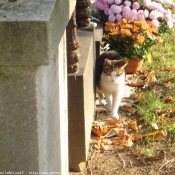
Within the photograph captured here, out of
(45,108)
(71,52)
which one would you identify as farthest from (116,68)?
(45,108)

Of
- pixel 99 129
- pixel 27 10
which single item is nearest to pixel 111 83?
pixel 99 129

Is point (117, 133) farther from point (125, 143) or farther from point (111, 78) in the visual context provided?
point (111, 78)

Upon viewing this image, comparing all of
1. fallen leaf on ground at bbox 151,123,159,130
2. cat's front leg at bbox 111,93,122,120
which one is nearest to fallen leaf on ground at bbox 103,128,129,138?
fallen leaf on ground at bbox 151,123,159,130

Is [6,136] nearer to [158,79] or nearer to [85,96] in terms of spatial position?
[85,96]

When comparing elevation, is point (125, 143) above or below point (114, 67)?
below

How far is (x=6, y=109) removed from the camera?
1.94 metres

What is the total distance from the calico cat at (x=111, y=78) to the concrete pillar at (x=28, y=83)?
287 centimetres

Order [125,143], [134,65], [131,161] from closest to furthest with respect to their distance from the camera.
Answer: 1. [131,161]
2. [125,143]
3. [134,65]

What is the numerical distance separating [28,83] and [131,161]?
7.58ft

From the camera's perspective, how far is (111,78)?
5082 mm

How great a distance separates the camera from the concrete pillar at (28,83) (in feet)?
5.88

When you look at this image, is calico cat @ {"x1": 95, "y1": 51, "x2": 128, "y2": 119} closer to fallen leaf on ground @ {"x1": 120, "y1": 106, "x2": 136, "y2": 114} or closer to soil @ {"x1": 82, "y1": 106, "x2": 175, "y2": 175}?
fallen leaf on ground @ {"x1": 120, "y1": 106, "x2": 136, "y2": 114}

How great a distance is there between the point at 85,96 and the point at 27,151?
1818mm

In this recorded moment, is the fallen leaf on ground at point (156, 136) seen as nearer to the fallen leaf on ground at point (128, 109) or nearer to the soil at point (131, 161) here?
the soil at point (131, 161)
